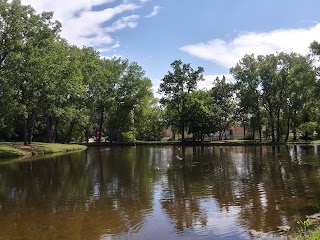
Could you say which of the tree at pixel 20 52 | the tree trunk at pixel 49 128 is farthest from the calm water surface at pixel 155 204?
the tree trunk at pixel 49 128

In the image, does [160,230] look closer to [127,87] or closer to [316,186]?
[316,186]

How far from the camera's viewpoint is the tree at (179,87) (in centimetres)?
8594

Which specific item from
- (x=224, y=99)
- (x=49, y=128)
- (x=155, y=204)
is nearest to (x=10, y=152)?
(x=49, y=128)

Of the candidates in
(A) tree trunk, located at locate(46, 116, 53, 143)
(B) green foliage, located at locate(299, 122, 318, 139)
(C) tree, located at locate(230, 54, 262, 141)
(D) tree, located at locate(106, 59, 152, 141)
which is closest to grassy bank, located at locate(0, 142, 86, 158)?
(A) tree trunk, located at locate(46, 116, 53, 143)

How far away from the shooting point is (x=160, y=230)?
38.8 feet

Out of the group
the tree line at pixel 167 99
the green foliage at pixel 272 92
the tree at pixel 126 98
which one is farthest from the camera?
the tree at pixel 126 98

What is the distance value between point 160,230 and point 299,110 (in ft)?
259

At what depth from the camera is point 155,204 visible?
15836mm

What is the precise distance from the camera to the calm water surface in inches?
467

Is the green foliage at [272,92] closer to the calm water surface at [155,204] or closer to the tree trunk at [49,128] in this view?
the tree trunk at [49,128]

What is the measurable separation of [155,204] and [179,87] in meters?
72.5

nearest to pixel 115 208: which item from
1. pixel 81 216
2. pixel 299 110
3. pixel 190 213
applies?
pixel 81 216

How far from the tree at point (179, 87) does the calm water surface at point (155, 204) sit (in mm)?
60296

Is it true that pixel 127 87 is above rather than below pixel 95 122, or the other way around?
above
